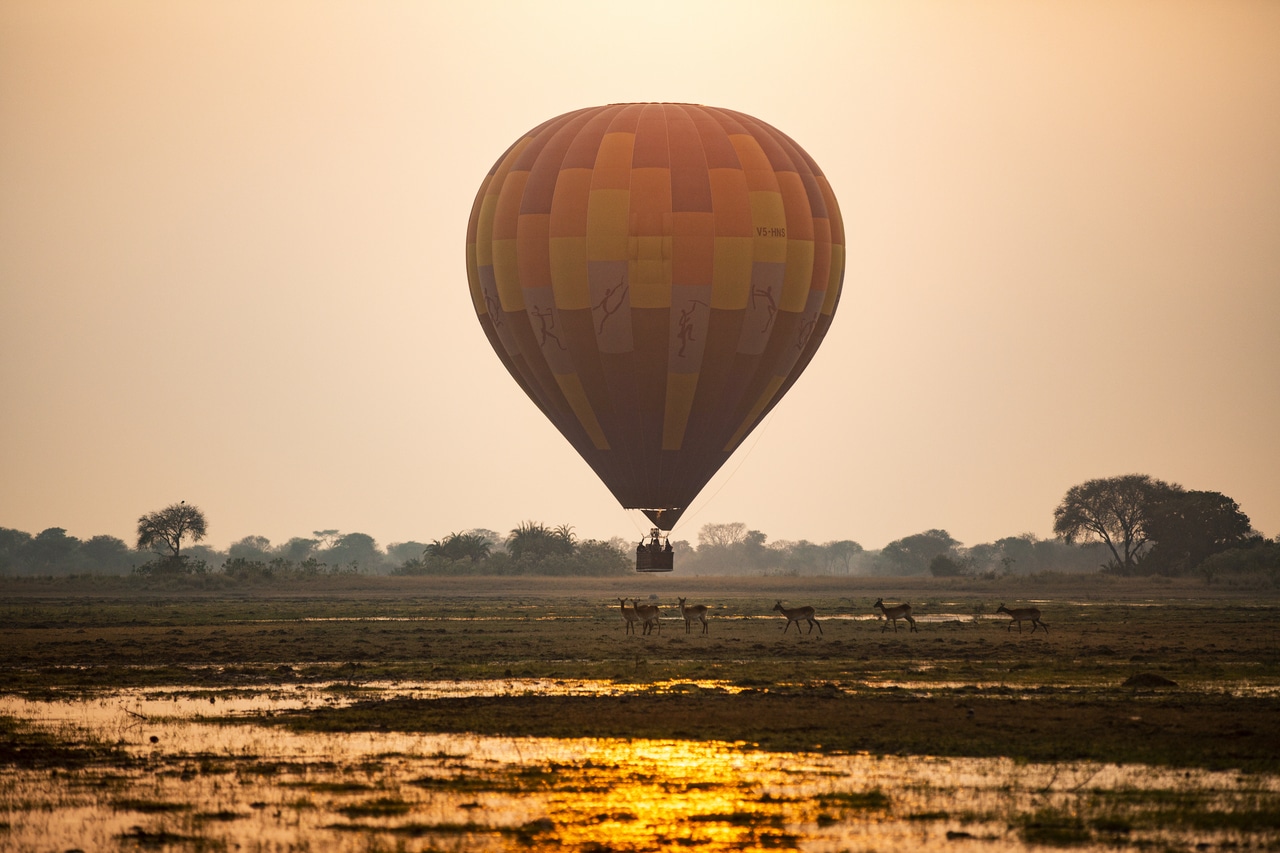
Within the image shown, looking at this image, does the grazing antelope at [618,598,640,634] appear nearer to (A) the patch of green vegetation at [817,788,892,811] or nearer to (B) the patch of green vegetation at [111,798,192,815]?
(A) the patch of green vegetation at [817,788,892,811]

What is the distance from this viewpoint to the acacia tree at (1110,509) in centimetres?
13762

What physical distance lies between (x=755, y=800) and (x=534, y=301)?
105 ft

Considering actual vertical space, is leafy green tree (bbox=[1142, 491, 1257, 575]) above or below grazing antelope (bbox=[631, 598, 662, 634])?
above

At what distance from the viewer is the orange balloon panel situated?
48.6 meters

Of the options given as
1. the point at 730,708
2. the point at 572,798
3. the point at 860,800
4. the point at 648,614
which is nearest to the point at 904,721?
the point at 730,708

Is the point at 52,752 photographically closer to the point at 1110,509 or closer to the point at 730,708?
the point at 730,708

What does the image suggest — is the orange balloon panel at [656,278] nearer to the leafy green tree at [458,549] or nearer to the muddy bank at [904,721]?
the muddy bank at [904,721]

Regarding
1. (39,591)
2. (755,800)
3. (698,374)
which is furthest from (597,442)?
(39,591)

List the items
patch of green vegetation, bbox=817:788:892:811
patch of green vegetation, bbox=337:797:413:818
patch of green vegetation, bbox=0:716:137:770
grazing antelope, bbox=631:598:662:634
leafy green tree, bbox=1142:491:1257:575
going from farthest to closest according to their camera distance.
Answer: leafy green tree, bbox=1142:491:1257:575, grazing antelope, bbox=631:598:662:634, patch of green vegetation, bbox=0:716:137:770, patch of green vegetation, bbox=817:788:892:811, patch of green vegetation, bbox=337:797:413:818

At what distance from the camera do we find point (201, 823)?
60.5 feet

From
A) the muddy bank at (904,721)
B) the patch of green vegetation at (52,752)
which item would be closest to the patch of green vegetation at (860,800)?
the muddy bank at (904,721)

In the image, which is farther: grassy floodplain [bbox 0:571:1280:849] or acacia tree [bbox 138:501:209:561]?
acacia tree [bbox 138:501:209:561]

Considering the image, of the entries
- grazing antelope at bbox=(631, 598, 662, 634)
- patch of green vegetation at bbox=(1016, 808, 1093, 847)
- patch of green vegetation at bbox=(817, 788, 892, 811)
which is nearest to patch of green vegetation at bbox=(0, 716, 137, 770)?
patch of green vegetation at bbox=(817, 788, 892, 811)

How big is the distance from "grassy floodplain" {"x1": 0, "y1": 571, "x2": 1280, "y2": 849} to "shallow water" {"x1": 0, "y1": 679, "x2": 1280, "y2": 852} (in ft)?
0.24
